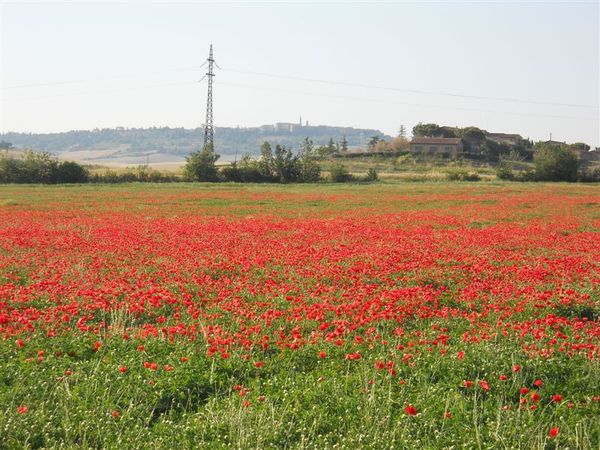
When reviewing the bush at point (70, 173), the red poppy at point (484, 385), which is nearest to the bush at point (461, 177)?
the bush at point (70, 173)

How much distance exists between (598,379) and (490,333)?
2.28 meters

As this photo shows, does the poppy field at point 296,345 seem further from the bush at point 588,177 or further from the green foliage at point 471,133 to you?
the green foliage at point 471,133

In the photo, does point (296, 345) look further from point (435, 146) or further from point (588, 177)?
point (435, 146)

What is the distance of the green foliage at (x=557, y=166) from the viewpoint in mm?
91938

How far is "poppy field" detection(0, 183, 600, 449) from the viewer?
21.9 feet

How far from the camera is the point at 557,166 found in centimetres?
9219

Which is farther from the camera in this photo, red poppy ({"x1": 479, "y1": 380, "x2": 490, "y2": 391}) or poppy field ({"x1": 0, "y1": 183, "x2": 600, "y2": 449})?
red poppy ({"x1": 479, "y1": 380, "x2": 490, "y2": 391})

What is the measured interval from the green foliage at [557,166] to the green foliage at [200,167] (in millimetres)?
53451

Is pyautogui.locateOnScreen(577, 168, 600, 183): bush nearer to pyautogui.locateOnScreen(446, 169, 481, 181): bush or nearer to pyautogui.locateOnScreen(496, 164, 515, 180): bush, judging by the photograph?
pyautogui.locateOnScreen(496, 164, 515, 180): bush

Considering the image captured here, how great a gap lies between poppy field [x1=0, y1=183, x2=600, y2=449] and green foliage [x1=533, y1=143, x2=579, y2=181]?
7739 centimetres

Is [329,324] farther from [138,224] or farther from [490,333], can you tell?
[138,224]

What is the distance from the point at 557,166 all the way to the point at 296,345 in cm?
9404

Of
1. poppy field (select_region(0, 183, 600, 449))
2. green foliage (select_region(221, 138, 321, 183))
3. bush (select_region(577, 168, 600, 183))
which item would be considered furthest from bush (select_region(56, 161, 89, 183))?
bush (select_region(577, 168, 600, 183))

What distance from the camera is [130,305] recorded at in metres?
11.5
